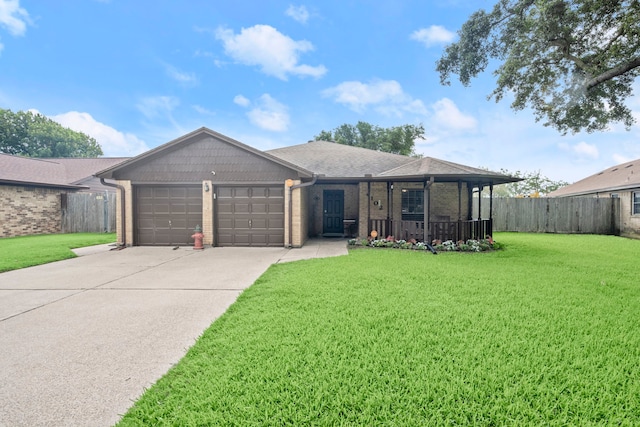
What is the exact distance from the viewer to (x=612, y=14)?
8352 mm

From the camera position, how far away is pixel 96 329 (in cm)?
333

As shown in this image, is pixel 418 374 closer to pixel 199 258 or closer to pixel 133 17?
pixel 199 258

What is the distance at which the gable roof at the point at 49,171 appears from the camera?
13.4 meters

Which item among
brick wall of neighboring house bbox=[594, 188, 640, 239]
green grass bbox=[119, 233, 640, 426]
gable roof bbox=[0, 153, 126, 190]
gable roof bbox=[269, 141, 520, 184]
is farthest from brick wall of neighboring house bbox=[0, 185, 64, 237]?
brick wall of neighboring house bbox=[594, 188, 640, 239]

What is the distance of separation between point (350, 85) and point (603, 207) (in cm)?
2013

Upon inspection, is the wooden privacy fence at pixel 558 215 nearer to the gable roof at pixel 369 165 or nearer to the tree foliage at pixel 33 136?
the gable roof at pixel 369 165

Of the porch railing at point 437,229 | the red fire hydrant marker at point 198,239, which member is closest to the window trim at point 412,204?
the porch railing at point 437,229

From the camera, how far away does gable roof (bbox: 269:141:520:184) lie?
9.06m

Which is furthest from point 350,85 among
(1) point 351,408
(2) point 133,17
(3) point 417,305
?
(1) point 351,408

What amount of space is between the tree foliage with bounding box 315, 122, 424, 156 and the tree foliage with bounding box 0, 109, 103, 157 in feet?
117

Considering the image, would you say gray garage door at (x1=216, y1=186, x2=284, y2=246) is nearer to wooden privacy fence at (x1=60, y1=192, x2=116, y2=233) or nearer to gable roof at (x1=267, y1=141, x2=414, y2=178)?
gable roof at (x1=267, y1=141, x2=414, y2=178)

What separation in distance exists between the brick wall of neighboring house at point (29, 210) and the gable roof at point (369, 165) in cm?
1169

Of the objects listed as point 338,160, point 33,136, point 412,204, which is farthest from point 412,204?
point 33,136

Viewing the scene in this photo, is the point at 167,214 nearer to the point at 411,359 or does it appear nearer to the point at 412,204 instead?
the point at 412,204
